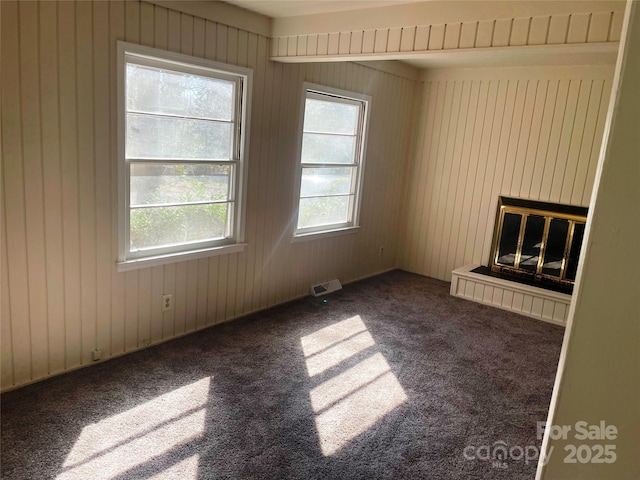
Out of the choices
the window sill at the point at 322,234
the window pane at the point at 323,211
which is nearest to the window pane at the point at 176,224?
the window sill at the point at 322,234

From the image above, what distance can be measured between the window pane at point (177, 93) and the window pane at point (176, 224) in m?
0.67

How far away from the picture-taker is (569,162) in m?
4.69

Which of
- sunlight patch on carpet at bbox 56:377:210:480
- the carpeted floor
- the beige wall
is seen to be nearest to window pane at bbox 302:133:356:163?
the carpeted floor

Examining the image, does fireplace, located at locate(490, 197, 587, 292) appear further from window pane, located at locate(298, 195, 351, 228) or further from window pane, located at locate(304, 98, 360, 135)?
window pane, located at locate(304, 98, 360, 135)

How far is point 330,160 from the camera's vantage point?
4.66 m

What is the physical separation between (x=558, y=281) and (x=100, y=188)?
4.25 metres

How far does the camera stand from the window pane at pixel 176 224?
3.19 meters

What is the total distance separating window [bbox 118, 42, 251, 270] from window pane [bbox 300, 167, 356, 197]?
0.86 meters

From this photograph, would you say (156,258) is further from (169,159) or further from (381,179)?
(381,179)

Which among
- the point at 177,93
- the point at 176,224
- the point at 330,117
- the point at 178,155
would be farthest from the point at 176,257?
the point at 330,117

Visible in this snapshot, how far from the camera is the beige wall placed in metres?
0.45

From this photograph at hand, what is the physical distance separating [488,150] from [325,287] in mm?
2341

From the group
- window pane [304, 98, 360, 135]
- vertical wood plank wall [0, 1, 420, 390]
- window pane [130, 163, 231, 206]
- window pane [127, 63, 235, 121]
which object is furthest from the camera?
window pane [304, 98, 360, 135]

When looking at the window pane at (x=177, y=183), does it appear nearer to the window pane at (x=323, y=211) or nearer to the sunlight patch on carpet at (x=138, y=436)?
the window pane at (x=323, y=211)
